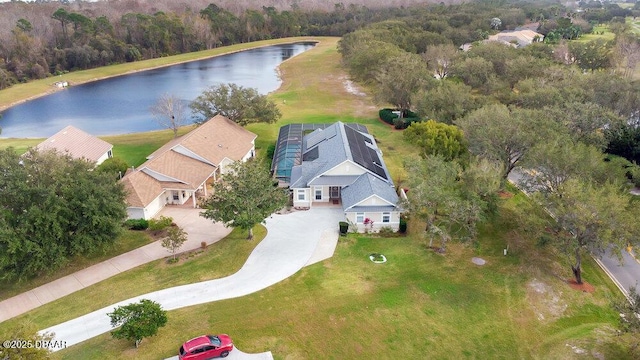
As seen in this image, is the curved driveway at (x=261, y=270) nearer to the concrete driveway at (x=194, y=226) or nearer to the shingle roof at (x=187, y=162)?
the concrete driveway at (x=194, y=226)

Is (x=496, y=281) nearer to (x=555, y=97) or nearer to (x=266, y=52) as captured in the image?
(x=555, y=97)

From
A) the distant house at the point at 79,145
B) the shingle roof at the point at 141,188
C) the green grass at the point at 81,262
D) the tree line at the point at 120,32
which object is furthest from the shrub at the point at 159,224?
the tree line at the point at 120,32

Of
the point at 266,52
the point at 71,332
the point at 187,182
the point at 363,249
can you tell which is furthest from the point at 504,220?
the point at 266,52

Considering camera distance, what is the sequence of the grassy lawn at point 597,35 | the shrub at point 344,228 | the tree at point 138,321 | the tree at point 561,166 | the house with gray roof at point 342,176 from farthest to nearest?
the grassy lawn at point 597,35 → the house with gray roof at point 342,176 → the shrub at point 344,228 → the tree at point 561,166 → the tree at point 138,321

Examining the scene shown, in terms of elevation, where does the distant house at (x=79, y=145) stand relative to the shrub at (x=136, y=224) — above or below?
above

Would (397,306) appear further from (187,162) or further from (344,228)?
(187,162)
